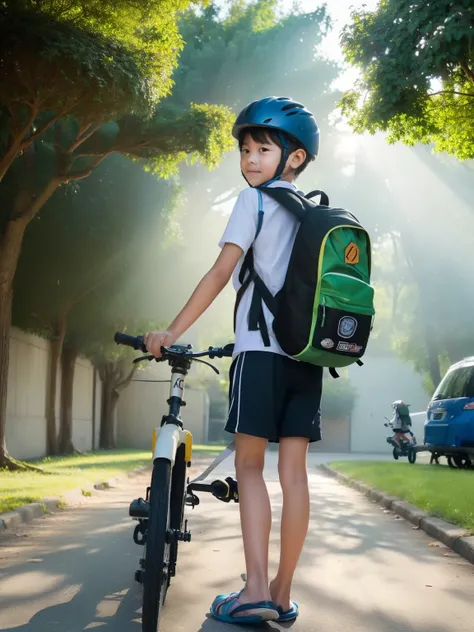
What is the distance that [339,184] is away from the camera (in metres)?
41.4

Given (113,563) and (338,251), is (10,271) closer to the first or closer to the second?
(113,563)

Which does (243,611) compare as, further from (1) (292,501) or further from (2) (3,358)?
(2) (3,358)

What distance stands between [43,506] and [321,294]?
6051 mm

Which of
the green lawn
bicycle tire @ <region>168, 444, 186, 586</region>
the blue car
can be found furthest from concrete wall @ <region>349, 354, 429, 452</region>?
bicycle tire @ <region>168, 444, 186, 586</region>

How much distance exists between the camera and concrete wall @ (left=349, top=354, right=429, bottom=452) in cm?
6088

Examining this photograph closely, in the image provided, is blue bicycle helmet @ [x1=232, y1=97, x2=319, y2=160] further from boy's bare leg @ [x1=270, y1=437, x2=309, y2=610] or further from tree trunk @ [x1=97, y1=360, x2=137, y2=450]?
tree trunk @ [x1=97, y1=360, x2=137, y2=450]

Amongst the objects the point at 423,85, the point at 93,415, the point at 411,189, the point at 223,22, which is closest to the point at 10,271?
the point at 423,85

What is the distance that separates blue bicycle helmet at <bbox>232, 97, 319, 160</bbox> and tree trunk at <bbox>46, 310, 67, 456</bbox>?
713 inches

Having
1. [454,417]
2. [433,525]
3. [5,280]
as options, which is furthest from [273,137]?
[454,417]

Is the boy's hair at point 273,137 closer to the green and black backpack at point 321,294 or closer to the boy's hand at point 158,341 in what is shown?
the green and black backpack at point 321,294

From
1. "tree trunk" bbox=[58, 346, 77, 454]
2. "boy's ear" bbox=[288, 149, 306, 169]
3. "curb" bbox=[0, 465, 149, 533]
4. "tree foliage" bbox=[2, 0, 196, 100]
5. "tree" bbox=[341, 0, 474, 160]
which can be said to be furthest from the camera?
"tree trunk" bbox=[58, 346, 77, 454]

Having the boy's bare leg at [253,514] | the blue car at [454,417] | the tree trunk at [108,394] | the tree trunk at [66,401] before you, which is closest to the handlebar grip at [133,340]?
the boy's bare leg at [253,514]

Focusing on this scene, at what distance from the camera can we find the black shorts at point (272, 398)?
3.72 m

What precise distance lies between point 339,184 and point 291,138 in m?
37.9
